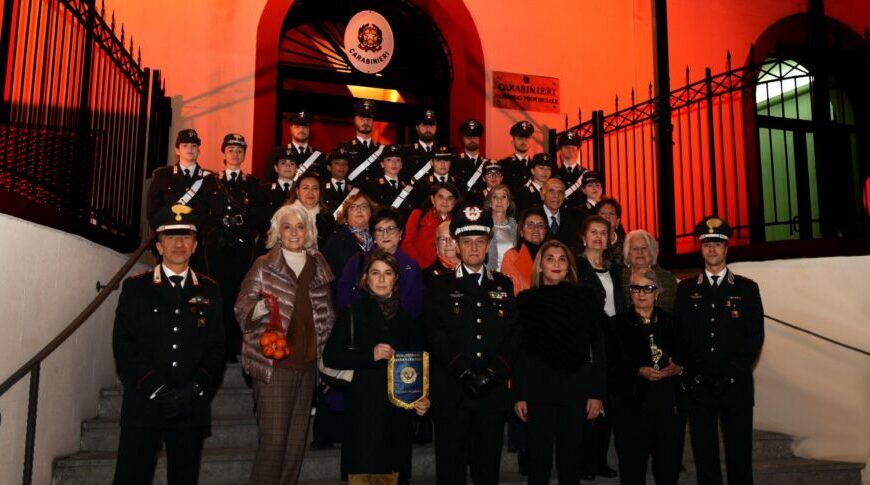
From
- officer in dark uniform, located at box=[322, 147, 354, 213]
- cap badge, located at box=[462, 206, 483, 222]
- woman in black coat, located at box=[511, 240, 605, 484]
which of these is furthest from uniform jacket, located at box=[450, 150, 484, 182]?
woman in black coat, located at box=[511, 240, 605, 484]

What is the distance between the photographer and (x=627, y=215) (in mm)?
10320

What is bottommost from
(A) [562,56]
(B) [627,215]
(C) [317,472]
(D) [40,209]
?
(C) [317,472]

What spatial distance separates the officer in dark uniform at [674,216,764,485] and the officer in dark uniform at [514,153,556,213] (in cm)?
224

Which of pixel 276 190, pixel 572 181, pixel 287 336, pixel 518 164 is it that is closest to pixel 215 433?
pixel 287 336

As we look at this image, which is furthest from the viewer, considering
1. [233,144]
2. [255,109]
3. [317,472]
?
[255,109]

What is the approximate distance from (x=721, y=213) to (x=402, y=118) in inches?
176

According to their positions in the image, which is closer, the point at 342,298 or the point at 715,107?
the point at 342,298

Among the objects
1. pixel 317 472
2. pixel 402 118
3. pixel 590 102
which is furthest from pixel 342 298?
pixel 590 102

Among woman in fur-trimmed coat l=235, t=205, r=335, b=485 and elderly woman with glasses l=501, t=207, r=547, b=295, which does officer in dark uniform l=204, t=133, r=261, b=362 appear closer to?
woman in fur-trimmed coat l=235, t=205, r=335, b=485

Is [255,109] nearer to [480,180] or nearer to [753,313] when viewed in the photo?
[480,180]

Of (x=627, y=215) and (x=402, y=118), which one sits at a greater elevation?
(x=402, y=118)

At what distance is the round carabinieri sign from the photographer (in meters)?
10.1

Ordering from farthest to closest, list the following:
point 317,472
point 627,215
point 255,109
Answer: point 627,215 → point 255,109 → point 317,472

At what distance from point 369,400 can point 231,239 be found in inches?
98.6
